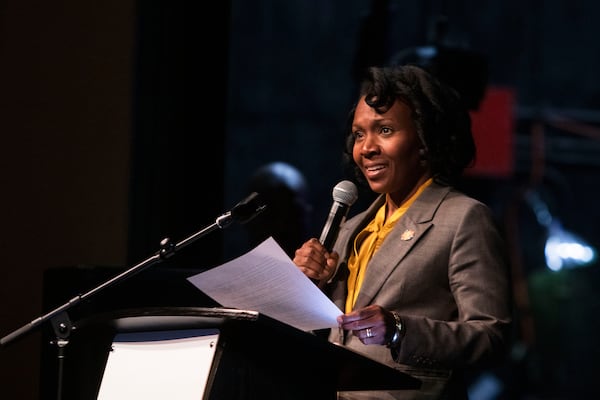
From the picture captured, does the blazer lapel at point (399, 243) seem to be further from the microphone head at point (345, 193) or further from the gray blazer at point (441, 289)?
the microphone head at point (345, 193)

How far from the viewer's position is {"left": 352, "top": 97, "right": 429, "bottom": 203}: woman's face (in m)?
2.24

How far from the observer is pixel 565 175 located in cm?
879

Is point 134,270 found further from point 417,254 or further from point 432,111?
point 432,111

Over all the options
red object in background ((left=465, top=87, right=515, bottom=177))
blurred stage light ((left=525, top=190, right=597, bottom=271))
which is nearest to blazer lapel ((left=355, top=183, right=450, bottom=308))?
red object in background ((left=465, top=87, right=515, bottom=177))

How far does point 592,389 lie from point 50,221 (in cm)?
666

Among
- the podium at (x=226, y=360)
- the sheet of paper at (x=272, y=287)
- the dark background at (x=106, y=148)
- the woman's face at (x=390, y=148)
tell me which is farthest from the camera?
the dark background at (x=106, y=148)

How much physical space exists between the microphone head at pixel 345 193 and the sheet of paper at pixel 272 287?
385mm

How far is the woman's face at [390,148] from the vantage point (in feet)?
7.33

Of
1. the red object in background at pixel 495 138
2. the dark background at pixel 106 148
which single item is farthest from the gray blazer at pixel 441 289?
the red object in background at pixel 495 138

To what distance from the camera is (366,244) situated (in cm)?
234

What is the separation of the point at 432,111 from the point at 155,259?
0.77 m

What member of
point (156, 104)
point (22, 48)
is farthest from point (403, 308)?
point (22, 48)

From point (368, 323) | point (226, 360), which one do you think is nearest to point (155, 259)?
point (226, 360)

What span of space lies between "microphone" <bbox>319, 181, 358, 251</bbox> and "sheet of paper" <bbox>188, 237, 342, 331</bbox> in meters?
0.33
